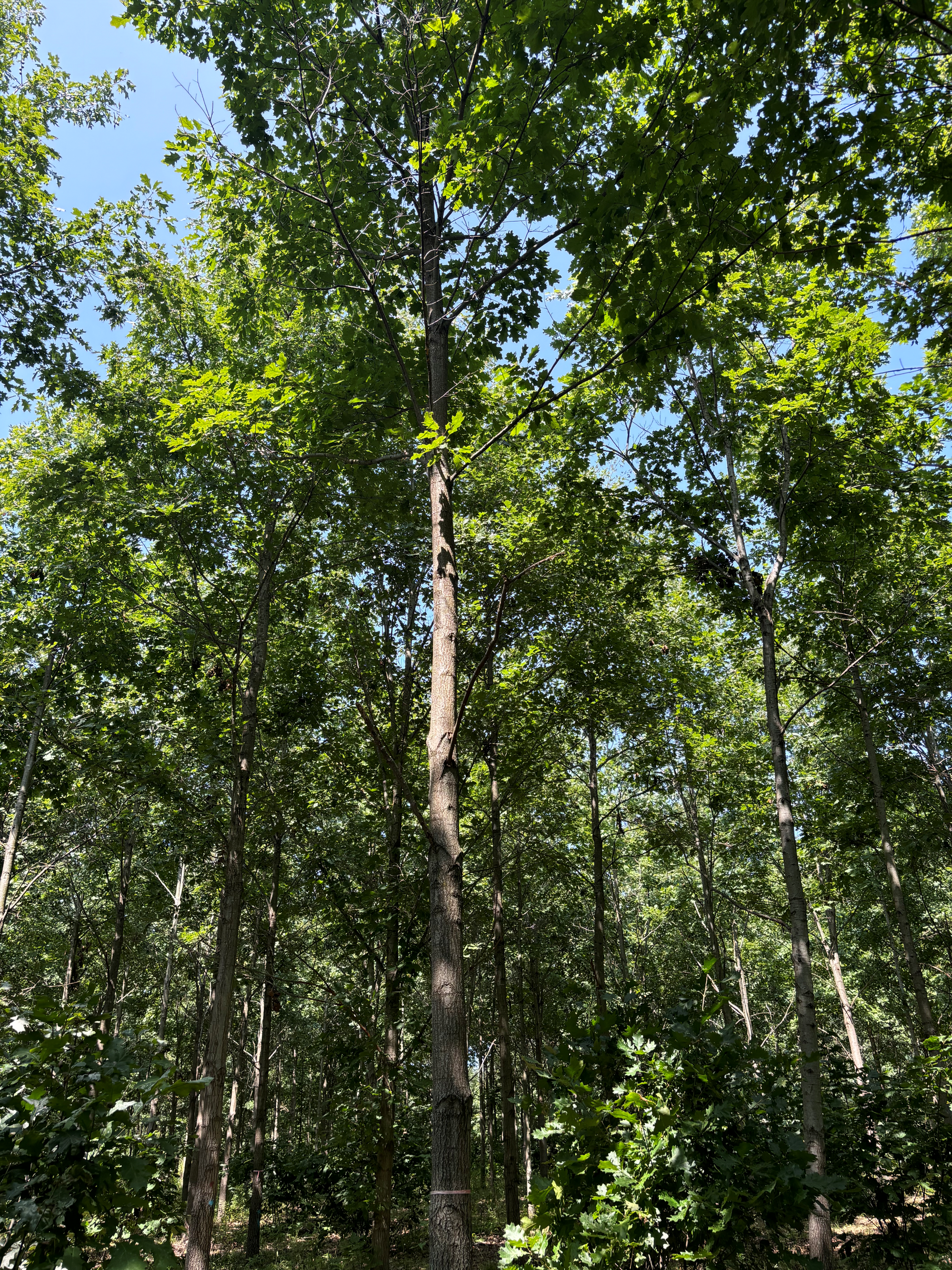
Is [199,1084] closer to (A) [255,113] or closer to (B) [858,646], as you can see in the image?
(A) [255,113]

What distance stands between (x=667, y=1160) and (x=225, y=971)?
17.0ft

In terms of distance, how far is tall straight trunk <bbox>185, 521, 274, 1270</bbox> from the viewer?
22.8 feet

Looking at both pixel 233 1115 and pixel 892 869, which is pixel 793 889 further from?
pixel 233 1115

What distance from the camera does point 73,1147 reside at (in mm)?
2396

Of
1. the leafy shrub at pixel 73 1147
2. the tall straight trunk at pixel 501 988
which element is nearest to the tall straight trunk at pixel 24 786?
the tall straight trunk at pixel 501 988

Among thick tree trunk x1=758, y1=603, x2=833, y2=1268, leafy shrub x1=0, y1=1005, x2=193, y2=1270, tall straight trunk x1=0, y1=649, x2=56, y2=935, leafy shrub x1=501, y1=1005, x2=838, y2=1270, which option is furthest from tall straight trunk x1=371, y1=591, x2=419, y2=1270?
tall straight trunk x1=0, y1=649, x2=56, y2=935

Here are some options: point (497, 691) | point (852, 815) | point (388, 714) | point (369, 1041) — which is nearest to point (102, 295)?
point (388, 714)

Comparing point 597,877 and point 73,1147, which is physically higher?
point 597,877

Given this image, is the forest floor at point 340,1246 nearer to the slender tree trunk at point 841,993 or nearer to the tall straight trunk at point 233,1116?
the tall straight trunk at point 233,1116

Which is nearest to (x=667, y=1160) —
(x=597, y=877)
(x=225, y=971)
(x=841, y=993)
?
(x=225, y=971)

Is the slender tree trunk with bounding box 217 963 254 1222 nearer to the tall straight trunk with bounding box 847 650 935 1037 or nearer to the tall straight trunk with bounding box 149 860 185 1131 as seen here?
the tall straight trunk with bounding box 149 860 185 1131

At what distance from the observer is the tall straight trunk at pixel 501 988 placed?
34.0 feet

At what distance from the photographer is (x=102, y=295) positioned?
9227mm

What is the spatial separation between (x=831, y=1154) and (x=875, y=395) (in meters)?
8.16
